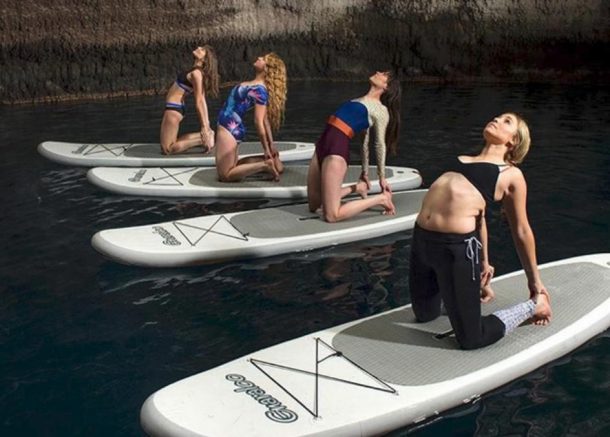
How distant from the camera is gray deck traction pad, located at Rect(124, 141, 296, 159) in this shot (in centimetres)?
1080

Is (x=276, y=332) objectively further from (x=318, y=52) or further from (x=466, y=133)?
(x=318, y=52)

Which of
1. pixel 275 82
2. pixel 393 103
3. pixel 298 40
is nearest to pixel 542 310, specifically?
pixel 393 103

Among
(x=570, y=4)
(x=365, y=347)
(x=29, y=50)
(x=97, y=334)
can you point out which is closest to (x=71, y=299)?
(x=97, y=334)

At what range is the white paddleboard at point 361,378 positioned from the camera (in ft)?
13.5

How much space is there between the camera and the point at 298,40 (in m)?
19.3

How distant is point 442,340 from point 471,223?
86cm

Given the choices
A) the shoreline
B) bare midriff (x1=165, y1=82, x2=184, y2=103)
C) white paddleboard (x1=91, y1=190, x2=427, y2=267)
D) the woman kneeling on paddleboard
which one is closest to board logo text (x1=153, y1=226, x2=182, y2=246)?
white paddleboard (x1=91, y1=190, x2=427, y2=267)

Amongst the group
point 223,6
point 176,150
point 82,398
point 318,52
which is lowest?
point 82,398

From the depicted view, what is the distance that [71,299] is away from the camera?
6.30 metres

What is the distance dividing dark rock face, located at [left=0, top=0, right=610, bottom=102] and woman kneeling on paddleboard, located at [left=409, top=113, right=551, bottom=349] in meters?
14.5

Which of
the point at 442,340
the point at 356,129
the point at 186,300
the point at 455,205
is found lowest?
the point at 186,300

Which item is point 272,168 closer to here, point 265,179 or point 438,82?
point 265,179

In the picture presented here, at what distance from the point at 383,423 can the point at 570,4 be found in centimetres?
1640

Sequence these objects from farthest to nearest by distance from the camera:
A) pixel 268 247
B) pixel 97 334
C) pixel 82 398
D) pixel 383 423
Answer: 1. pixel 268 247
2. pixel 97 334
3. pixel 82 398
4. pixel 383 423
